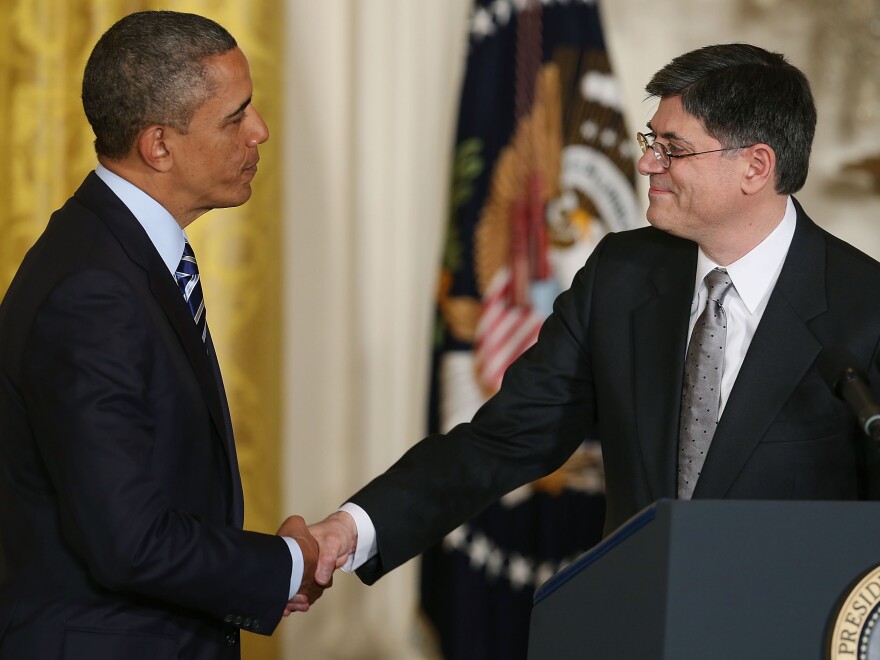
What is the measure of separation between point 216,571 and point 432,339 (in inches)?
88.6

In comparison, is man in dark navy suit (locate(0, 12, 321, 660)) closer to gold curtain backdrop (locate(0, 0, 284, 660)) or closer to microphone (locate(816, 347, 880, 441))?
microphone (locate(816, 347, 880, 441))

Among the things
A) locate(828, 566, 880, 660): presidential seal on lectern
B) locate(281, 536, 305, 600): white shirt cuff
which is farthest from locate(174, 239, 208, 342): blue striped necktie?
locate(828, 566, 880, 660): presidential seal on lectern

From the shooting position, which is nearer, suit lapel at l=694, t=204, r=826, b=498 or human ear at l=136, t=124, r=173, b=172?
human ear at l=136, t=124, r=173, b=172

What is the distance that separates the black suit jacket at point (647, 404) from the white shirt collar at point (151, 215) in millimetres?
714

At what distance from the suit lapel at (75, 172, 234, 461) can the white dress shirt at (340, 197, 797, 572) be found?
0.58 m

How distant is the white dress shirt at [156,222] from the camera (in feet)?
6.80

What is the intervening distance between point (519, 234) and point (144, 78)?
2.02 meters

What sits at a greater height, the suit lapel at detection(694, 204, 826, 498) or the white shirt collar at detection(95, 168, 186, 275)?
the white shirt collar at detection(95, 168, 186, 275)

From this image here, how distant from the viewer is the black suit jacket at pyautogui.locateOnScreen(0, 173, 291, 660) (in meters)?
1.81

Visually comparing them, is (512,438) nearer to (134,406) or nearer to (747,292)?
(747,292)

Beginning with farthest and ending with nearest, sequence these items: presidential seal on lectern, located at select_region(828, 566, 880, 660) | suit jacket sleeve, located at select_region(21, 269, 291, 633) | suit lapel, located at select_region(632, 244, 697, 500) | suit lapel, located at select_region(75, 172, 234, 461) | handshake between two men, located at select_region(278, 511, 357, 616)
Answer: suit lapel, located at select_region(632, 244, 697, 500) → handshake between two men, located at select_region(278, 511, 357, 616) → suit lapel, located at select_region(75, 172, 234, 461) → suit jacket sleeve, located at select_region(21, 269, 291, 633) → presidential seal on lectern, located at select_region(828, 566, 880, 660)

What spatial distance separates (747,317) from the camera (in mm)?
2385

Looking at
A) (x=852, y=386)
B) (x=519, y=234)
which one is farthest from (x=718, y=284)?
(x=519, y=234)

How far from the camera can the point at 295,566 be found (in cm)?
207
